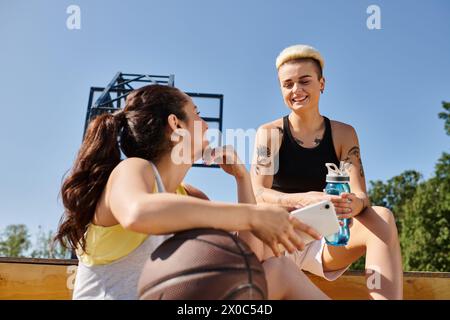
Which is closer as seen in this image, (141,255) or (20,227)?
(141,255)

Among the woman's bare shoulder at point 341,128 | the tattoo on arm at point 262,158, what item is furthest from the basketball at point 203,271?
the woman's bare shoulder at point 341,128

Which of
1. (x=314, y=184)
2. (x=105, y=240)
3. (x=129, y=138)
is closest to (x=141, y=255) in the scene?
(x=105, y=240)

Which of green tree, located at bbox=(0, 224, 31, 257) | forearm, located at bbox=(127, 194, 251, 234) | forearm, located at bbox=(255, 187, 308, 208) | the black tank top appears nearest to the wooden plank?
forearm, located at bbox=(255, 187, 308, 208)

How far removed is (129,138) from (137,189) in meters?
0.59

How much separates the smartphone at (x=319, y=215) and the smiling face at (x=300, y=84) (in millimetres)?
1526

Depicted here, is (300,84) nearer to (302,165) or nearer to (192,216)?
(302,165)

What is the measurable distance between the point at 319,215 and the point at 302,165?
136cm

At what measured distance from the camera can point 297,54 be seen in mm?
3193

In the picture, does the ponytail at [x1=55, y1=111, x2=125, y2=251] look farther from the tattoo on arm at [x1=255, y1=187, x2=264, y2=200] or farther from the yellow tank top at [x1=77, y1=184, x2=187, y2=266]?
the tattoo on arm at [x1=255, y1=187, x2=264, y2=200]

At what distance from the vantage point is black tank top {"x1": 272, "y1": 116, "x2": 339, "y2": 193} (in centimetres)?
311

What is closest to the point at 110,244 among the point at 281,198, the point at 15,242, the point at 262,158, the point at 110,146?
the point at 110,146

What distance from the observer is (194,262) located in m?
1.45
